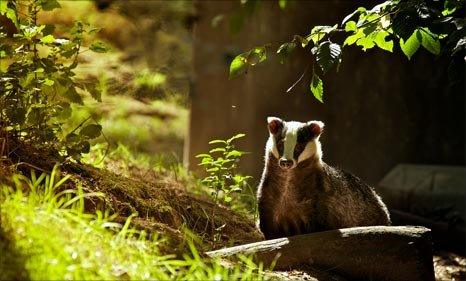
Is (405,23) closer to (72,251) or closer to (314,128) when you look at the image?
(314,128)

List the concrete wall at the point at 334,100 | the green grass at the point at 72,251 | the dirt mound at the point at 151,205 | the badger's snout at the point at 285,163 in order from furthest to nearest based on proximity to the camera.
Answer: the concrete wall at the point at 334,100
the badger's snout at the point at 285,163
the dirt mound at the point at 151,205
the green grass at the point at 72,251

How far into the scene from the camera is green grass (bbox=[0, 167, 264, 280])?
3.04m

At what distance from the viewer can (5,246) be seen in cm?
318

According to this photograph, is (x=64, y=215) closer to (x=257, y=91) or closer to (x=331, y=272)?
(x=331, y=272)

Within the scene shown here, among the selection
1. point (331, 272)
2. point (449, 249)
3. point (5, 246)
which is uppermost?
point (5, 246)

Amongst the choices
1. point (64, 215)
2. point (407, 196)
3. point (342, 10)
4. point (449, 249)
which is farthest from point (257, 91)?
point (64, 215)

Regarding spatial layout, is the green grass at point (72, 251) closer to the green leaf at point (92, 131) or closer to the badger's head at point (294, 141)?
the green leaf at point (92, 131)

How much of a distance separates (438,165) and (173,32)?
142 inches

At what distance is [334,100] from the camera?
29.7 ft

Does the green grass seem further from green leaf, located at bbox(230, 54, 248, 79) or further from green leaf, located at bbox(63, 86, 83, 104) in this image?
green leaf, located at bbox(230, 54, 248, 79)

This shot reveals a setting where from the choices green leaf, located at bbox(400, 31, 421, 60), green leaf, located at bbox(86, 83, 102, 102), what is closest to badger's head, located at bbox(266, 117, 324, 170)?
green leaf, located at bbox(400, 31, 421, 60)

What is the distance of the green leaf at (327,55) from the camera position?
12.4 feet

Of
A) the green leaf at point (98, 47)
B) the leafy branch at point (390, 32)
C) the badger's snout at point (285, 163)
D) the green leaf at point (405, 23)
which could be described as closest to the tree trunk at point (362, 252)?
the badger's snout at point (285, 163)

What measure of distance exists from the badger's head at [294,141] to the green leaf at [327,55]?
104 cm
